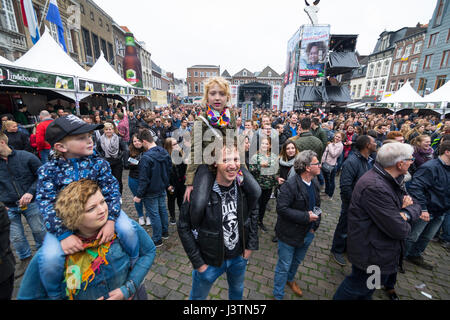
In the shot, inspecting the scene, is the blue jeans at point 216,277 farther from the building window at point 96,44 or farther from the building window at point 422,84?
the building window at point 422,84

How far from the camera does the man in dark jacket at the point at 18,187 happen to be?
2918 mm

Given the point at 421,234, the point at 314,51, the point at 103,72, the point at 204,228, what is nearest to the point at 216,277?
the point at 204,228

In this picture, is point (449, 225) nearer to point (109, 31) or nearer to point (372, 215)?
point (372, 215)

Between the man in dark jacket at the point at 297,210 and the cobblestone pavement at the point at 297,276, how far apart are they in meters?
0.53

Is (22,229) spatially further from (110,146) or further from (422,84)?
(422,84)

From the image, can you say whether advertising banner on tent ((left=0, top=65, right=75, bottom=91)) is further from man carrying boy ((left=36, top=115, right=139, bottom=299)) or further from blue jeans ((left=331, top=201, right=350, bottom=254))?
blue jeans ((left=331, top=201, right=350, bottom=254))

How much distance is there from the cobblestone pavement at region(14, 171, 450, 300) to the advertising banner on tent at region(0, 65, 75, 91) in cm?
548

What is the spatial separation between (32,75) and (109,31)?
1087 inches

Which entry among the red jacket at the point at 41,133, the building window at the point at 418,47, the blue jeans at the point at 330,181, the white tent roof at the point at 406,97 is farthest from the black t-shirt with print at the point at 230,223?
the building window at the point at 418,47

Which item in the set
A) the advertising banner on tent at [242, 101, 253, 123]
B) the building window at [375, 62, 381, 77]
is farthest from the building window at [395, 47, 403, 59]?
the advertising banner on tent at [242, 101, 253, 123]

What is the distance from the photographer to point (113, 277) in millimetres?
1474

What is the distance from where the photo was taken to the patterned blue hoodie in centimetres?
135

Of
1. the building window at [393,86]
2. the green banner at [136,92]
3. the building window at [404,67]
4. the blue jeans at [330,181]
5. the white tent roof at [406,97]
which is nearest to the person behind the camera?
the blue jeans at [330,181]
